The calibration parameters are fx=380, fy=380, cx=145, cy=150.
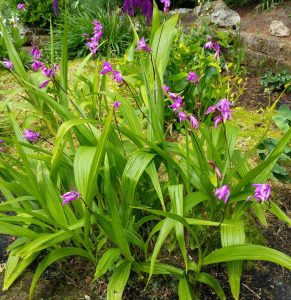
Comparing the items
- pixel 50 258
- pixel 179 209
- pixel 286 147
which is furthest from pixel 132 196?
pixel 286 147

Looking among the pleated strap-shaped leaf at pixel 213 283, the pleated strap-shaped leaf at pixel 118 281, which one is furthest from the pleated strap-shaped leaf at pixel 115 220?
the pleated strap-shaped leaf at pixel 213 283

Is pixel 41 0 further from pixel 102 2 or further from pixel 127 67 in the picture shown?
pixel 127 67

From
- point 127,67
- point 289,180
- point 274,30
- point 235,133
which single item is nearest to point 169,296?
point 235,133

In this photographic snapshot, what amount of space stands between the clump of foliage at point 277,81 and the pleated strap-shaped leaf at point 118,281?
2825 mm

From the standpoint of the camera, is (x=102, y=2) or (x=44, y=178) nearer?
(x=44, y=178)

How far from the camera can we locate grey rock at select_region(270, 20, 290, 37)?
4.42m

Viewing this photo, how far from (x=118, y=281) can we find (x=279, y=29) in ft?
12.4

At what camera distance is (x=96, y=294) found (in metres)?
1.95

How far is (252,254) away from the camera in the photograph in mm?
1554

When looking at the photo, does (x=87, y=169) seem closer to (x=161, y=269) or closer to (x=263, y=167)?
(x=161, y=269)

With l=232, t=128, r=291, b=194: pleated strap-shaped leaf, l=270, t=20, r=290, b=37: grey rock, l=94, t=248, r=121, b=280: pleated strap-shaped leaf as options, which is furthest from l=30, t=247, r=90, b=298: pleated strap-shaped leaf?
l=270, t=20, r=290, b=37: grey rock

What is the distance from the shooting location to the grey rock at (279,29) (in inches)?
174

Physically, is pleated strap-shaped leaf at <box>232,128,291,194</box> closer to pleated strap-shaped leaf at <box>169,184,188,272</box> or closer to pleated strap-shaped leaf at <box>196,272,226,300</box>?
pleated strap-shaped leaf at <box>169,184,188,272</box>

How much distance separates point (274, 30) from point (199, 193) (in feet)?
11.0
